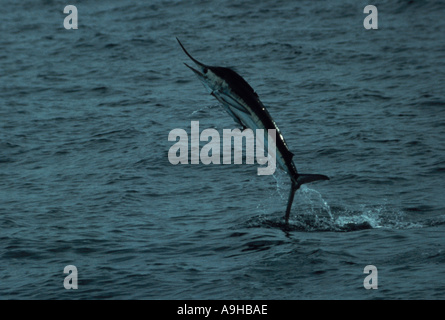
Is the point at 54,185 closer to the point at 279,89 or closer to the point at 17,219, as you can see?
the point at 17,219

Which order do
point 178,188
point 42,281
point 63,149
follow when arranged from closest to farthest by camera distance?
point 42,281 < point 178,188 < point 63,149

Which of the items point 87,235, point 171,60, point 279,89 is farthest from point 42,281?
point 171,60

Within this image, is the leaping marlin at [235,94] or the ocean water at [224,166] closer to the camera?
the leaping marlin at [235,94]

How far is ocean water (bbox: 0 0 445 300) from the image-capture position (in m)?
13.1

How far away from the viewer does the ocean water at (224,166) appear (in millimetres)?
13055

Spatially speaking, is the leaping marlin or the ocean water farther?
the ocean water

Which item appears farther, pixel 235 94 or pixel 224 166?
pixel 224 166

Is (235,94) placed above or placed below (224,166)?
above

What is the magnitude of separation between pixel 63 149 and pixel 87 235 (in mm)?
7403

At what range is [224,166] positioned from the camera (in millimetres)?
20219

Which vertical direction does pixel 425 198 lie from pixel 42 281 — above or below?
above
